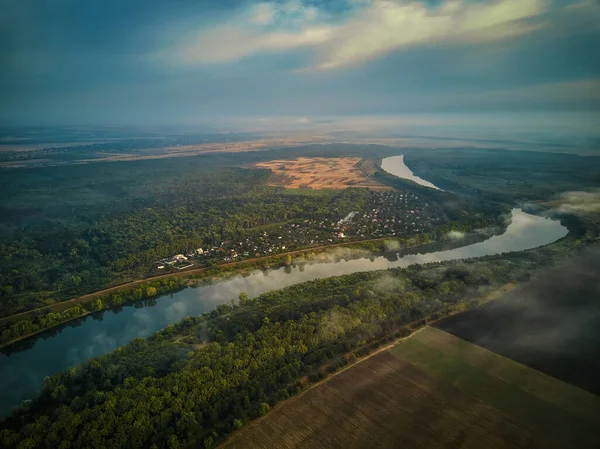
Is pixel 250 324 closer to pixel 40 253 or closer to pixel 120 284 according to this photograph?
pixel 120 284

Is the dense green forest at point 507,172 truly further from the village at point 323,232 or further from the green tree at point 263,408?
the green tree at point 263,408

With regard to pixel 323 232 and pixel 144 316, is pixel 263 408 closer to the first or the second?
pixel 144 316

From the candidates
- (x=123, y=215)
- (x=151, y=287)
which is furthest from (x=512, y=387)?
(x=123, y=215)

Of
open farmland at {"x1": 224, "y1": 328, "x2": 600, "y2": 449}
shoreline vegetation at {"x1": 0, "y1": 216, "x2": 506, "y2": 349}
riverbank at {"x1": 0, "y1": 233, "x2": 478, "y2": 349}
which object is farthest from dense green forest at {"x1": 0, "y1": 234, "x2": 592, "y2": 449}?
shoreline vegetation at {"x1": 0, "y1": 216, "x2": 506, "y2": 349}

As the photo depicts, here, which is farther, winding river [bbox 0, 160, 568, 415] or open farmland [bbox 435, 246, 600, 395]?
winding river [bbox 0, 160, 568, 415]

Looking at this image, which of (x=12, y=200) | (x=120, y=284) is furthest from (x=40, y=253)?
(x=12, y=200)

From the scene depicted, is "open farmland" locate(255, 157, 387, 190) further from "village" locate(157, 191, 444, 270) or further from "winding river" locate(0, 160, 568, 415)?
"winding river" locate(0, 160, 568, 415)
